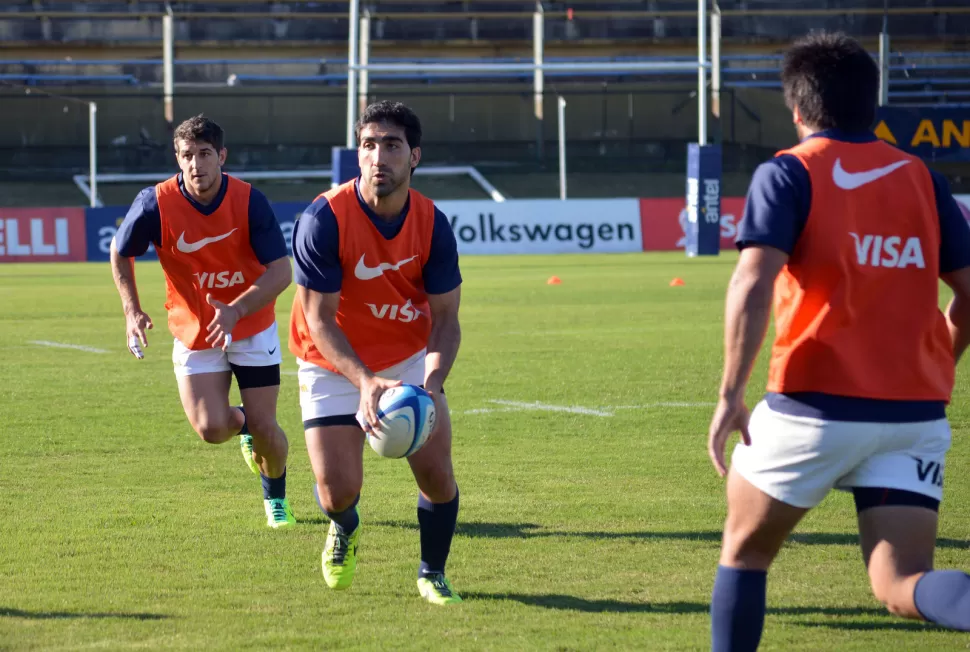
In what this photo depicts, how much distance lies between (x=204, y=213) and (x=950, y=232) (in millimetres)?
4224

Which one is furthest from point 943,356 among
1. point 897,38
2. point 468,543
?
point 897,38

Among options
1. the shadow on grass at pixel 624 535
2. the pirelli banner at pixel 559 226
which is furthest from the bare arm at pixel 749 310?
the pirelli banner at pixel 559 226

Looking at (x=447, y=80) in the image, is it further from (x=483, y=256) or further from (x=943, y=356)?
(x=943, y=356)

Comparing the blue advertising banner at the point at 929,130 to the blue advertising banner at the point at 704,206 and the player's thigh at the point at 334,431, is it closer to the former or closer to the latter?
the blue advertising banner at the point at 704,206

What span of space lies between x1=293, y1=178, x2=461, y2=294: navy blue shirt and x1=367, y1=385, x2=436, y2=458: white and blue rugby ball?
536 millimetres

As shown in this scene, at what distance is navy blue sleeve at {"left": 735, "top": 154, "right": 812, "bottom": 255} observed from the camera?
3.51 meters

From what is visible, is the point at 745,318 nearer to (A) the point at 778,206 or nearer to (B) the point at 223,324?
(A) the point at 778,206

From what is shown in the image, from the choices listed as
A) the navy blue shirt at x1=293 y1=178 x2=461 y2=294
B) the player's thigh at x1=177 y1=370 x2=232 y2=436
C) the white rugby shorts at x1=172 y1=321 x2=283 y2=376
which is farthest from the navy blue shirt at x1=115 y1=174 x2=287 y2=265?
the navy blue shirt at x1=293 y1=178 x2=461 y2=294

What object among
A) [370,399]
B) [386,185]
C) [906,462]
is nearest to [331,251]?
[386,185]

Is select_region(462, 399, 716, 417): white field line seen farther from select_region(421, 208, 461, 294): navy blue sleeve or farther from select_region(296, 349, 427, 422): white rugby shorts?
select_region(421, 208, 461, 294): navy blue sleeve

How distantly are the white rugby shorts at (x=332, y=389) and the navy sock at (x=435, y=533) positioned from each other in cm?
51

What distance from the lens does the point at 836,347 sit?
360 centimetres

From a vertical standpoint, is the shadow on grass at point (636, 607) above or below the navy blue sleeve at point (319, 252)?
below

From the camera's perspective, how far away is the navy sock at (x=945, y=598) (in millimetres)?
3365
